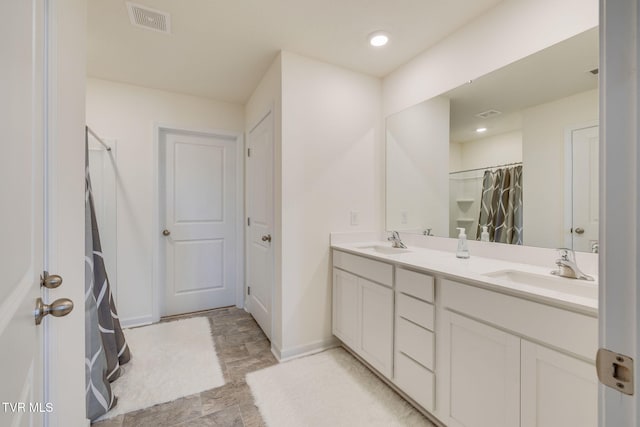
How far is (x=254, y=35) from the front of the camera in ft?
6.53

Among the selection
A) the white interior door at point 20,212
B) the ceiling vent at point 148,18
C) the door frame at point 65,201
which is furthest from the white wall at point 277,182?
the white interior door at point 20,212

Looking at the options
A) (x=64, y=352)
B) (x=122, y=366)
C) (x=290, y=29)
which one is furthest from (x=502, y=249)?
(x=122, y=366)

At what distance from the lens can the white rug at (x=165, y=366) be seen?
1739 millimetres

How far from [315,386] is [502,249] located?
1.48 metres

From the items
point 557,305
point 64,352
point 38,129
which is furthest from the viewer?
point 64,352

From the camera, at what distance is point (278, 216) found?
221cm

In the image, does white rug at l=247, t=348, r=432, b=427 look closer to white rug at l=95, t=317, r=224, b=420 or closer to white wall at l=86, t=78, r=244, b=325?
white rug at l=95, t=317, r=224, b=420

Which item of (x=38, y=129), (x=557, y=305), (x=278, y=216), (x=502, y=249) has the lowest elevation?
(x=557, y=305)

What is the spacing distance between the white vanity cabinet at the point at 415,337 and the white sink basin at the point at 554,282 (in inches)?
13.6

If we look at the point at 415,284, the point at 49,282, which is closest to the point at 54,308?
the point at 49,282

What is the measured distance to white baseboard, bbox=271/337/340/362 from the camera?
2154mm

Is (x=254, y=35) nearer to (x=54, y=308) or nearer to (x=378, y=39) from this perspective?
(x=378, y=39)

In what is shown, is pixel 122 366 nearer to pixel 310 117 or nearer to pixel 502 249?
pixel 310 117

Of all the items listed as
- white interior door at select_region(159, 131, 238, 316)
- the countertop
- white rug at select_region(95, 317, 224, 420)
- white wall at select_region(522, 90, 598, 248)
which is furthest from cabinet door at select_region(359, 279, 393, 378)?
white interior door at select_region(159, 131, 238, 316)
